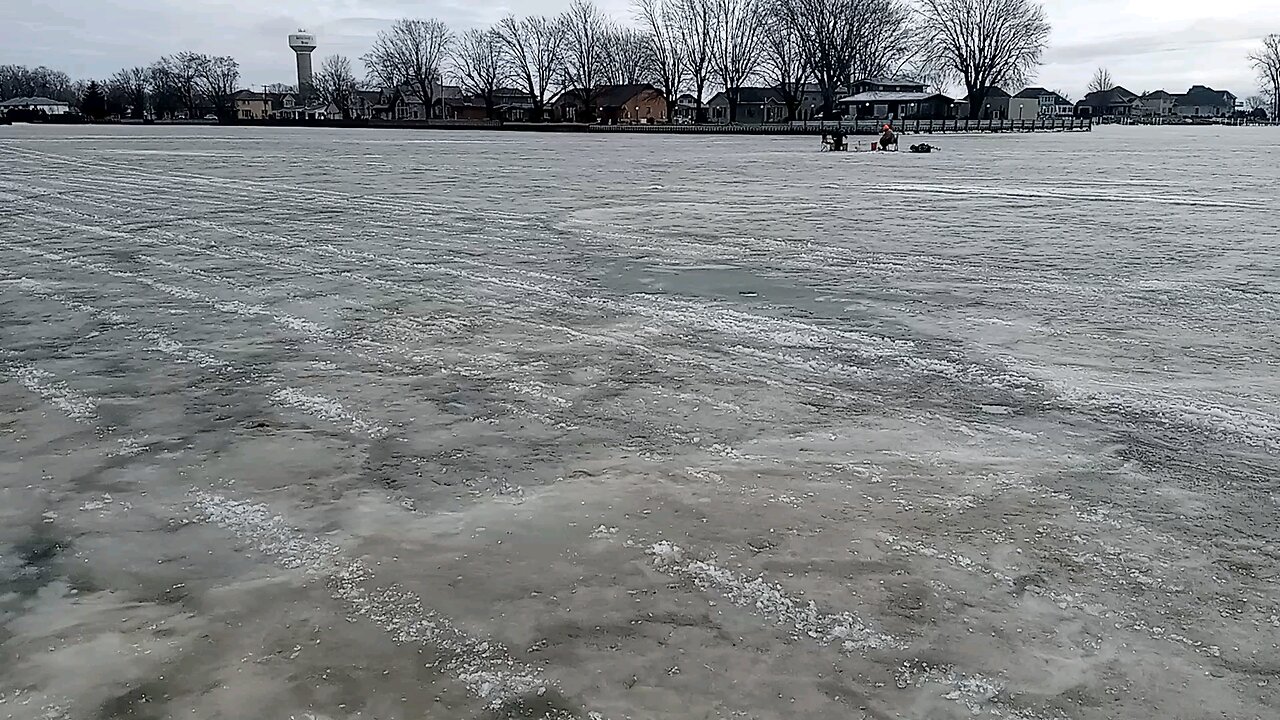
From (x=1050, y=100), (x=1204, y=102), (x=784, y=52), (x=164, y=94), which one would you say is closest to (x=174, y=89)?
A: (x=164, y=94)

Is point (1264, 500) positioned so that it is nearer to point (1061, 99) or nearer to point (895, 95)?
point (895, 95)

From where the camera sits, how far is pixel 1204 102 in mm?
166500

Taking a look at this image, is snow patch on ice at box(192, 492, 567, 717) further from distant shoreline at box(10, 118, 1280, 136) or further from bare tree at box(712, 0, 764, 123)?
bare tree at box(712, 0, 764, 123)

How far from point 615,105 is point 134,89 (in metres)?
66.1

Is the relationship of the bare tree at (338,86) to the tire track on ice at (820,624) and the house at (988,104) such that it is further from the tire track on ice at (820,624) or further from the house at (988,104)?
the tire track on ice at (820,624)

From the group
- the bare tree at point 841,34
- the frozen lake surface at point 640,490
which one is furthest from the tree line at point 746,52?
the frozen lake surface at point 640,490

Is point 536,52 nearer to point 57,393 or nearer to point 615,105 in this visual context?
point 615,105

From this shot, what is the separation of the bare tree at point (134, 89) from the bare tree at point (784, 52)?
75.3 meters

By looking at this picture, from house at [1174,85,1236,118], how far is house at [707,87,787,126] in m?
87.4

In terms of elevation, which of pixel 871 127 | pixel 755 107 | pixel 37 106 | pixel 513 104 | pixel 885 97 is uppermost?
pixel 513 104

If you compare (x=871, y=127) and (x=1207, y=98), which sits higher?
(x=1207, y=98)

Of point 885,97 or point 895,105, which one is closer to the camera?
point 885,97

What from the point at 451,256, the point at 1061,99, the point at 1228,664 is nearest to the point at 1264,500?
the point at 1228,664

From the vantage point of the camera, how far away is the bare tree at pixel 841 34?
81438mm
